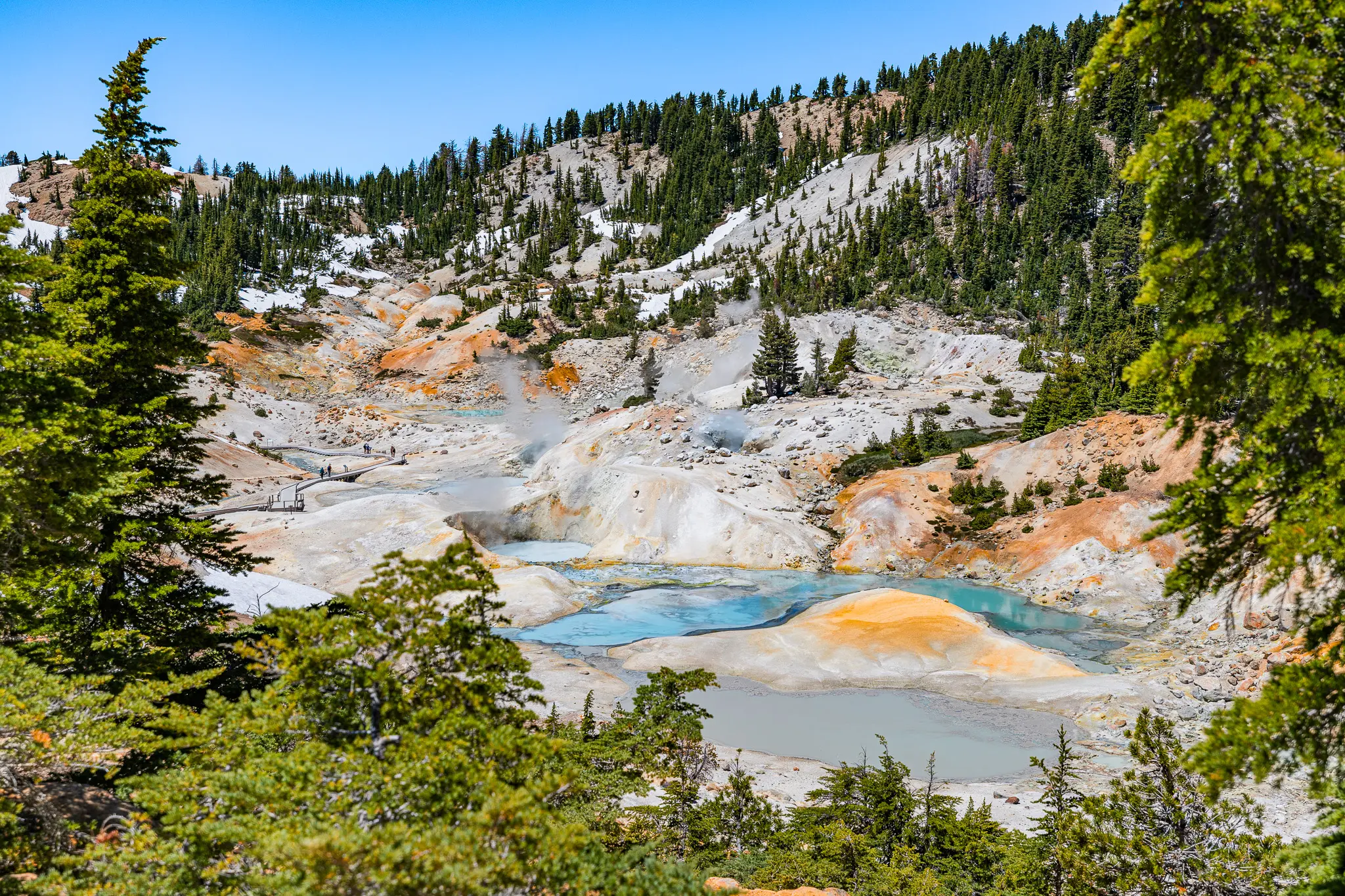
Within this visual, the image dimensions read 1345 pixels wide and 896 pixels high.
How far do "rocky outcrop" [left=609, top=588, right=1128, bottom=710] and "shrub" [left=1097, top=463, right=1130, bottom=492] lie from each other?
17397mm

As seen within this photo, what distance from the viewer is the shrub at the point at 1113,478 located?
41031 millimetres

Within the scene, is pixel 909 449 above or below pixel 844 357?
below

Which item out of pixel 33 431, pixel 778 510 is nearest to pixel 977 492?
pixel 778 510

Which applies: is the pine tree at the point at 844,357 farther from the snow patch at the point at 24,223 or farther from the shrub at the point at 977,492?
the snow patch at the point at 24,223

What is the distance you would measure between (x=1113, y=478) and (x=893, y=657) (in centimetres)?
2278

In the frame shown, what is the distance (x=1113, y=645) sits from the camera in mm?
30438

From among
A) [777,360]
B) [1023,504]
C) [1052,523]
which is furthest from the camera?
[777,360]

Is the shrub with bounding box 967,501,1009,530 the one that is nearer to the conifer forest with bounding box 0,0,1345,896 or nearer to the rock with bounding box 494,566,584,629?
the conifer forest with bounding box 0,0,1345,896

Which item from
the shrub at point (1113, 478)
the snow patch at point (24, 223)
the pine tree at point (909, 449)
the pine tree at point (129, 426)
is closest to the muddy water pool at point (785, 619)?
the shrub at point (1113, 478)

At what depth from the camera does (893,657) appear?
27.6m

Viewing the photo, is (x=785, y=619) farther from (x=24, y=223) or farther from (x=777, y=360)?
(x=24, y=223)

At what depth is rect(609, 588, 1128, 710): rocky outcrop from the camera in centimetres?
2527

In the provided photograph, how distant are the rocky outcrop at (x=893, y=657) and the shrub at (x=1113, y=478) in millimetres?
17397

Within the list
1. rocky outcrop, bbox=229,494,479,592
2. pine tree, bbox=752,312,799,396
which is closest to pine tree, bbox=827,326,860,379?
pine tree, bbox=752,312,799,396
